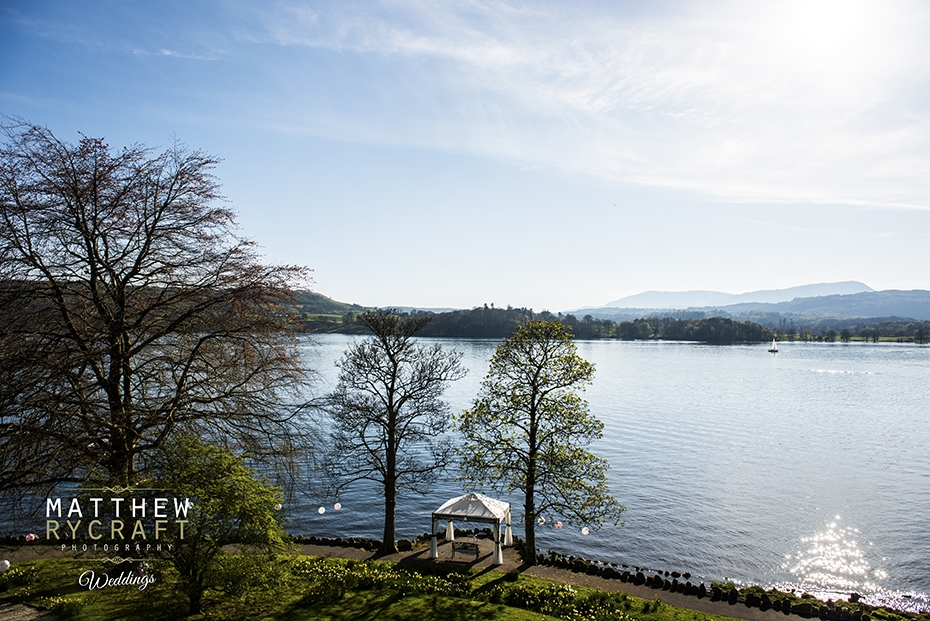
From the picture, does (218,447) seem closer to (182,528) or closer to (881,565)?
(182,528)

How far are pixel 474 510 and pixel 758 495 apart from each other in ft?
91.8

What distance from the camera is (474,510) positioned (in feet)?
82.0

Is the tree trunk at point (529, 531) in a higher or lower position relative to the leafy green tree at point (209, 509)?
lower

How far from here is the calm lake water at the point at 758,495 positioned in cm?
3002

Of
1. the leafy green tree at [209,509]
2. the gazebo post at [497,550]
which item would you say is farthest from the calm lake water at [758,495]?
the gazebo post at [497,550]

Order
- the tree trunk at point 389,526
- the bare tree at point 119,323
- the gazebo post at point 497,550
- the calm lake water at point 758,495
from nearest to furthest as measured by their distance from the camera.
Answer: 1. the bare tree at point 119,323
2. the gazebo post at point 497,550
3. the tree trunk at point 389,526
4. the calm lake water at point 758,495

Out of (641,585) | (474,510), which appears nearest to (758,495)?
(641,585)

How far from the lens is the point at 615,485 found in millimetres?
42062

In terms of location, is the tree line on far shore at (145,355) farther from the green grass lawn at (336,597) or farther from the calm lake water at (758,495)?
the calm lake water at (758,495)

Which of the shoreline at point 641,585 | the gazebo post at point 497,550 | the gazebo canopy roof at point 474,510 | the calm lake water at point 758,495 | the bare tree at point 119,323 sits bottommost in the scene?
the calm lake water at point 758,495

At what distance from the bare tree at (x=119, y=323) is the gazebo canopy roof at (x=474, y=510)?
12050 millimetres

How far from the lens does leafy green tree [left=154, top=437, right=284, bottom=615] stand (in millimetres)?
14477

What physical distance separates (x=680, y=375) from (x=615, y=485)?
77.6 metres

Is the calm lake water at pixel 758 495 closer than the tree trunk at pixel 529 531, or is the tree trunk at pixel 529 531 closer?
the tree trunk at pixel 529 531
